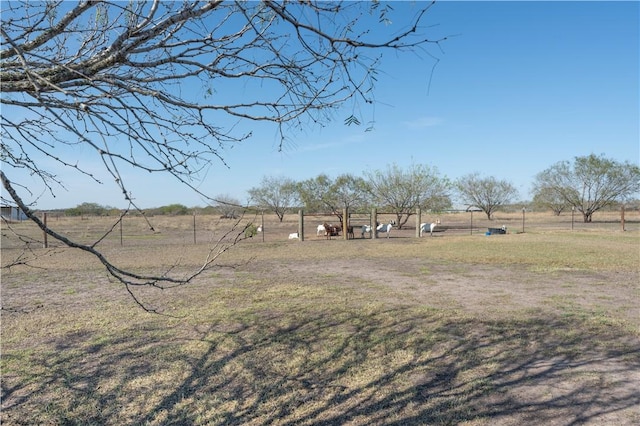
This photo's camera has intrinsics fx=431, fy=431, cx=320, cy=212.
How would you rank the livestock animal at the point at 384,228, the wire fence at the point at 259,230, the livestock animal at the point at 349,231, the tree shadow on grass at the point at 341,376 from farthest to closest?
1. the livestock animal at the point at 384,228
2. the livestock animal at the point at 349,231
3. the wire fence at the point at 259,230
4. the tree shadow on grass at the point at 341,376

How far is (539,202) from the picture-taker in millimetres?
46438

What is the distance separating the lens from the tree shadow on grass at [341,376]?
3127 millimetres

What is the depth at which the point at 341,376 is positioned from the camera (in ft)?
12.3

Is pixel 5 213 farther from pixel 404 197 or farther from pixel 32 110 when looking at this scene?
pixel 404 197

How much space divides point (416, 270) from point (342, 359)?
654 centimetres

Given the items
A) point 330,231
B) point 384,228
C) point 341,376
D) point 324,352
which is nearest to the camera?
point 341,376

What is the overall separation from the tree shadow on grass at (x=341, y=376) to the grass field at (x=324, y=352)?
0.05ft

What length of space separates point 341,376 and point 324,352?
0.61m

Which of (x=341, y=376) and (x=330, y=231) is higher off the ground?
(x=330, y=231)

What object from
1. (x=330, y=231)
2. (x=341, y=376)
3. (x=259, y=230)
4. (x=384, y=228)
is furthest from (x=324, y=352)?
(x=259, y=230)

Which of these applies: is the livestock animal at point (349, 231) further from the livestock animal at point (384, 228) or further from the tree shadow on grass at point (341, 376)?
the tree shadow on grass at point (341, 376)

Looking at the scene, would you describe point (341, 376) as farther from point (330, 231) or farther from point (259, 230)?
point (259, 230)

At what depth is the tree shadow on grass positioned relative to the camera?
313 cm

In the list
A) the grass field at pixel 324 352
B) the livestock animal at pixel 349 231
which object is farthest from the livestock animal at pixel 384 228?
the grass field at pixel 324 352
